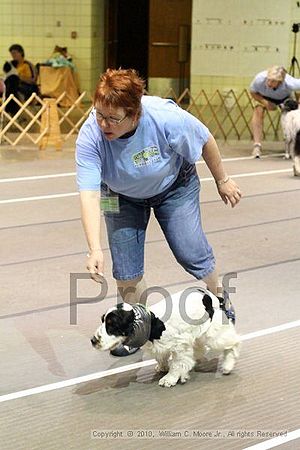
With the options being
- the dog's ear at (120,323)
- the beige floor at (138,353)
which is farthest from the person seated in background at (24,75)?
the dog's ear at (120,323)

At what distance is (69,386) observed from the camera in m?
3.02

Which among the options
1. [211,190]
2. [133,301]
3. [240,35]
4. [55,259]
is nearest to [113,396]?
[133,301]

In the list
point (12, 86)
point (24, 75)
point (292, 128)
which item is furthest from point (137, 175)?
point (24, 75)

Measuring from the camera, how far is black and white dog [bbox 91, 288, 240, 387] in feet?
9.16

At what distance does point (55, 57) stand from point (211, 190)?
6.69 metres

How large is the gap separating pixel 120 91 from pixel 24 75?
8.86 m

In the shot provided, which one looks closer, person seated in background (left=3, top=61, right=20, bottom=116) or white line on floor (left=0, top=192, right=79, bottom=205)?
white line on floor (left=0, top=192, right=79, bottom=205)

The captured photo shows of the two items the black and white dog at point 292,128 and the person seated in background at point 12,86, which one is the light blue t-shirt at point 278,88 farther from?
the person seated in background at point 12,86

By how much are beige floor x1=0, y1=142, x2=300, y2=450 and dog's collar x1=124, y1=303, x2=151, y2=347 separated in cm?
23

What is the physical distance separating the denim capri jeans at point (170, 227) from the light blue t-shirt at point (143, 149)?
0.13 m

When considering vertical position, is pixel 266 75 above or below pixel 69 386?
above

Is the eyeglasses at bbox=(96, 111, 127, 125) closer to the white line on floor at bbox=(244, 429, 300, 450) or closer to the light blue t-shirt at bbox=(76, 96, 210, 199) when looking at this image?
the light blue t-shirt at bbox=(76, 96, 210, 199)

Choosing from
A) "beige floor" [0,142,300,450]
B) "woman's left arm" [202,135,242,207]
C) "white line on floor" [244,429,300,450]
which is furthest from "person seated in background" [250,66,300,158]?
"white line on floor" [244,429,300,450]

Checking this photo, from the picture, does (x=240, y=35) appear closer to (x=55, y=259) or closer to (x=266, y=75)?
(x=266, y=75)
